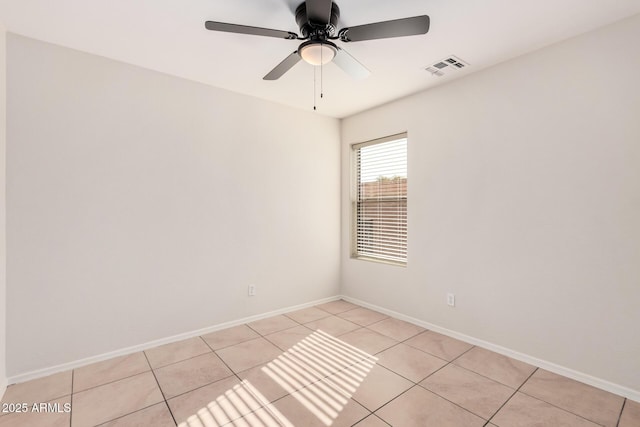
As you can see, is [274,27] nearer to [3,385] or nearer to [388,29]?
[388,29]

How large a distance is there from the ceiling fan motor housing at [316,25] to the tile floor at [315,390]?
7.95 ft

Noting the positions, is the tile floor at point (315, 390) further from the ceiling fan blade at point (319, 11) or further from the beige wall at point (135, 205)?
the ceiling fan blade at point (319, 11)

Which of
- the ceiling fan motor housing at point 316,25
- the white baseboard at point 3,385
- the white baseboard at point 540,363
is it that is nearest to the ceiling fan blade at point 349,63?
the ceiling fan motor housing at point 316,25

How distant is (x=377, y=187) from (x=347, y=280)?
54.3 inches

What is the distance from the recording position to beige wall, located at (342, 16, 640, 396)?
2119 mm

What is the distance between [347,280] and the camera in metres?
4.29

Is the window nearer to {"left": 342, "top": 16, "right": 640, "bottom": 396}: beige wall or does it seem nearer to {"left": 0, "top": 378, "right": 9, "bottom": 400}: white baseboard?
{"left": 342, "top": 16, "right": 640, "bottom": 396}: beige wall

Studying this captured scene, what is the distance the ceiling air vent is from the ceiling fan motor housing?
1.18m

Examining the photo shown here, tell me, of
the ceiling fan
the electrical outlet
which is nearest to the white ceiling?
the ceiling fan

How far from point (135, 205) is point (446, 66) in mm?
3092

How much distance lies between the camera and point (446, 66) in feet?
9.05

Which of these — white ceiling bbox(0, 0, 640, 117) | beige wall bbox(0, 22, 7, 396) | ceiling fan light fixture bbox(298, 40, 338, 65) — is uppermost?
white ceiling bbox(0, 0, 640, 117)

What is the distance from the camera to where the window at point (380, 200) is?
3.66m

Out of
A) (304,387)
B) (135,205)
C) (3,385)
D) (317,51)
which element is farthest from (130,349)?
(317,51)
